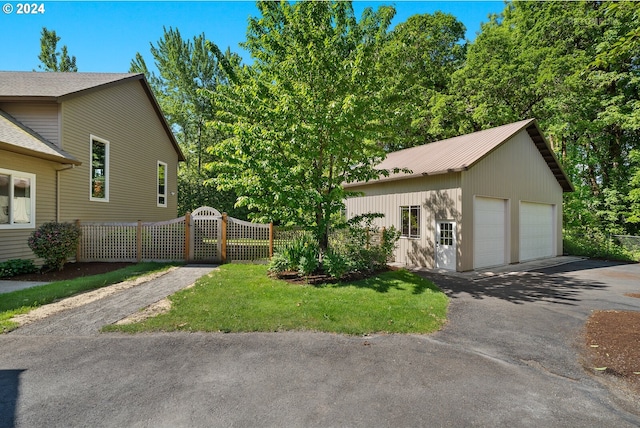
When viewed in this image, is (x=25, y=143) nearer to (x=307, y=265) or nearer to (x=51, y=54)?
(x=307, y=265)

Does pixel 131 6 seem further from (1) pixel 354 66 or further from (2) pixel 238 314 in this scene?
(2) pixel 238 314

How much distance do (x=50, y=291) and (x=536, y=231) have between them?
16.6 metres

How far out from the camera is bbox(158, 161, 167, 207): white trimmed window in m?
15.8

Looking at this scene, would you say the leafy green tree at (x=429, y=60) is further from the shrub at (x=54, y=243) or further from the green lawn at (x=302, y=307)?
the shrub at (x=54, y=243)

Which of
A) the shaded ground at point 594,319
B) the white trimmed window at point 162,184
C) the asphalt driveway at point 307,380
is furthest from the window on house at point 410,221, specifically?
the white trimmed window at point 162,184

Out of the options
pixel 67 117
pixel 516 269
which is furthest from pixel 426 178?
pixel 67 117

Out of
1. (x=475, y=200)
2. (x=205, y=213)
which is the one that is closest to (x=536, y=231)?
(x=475, y=200)

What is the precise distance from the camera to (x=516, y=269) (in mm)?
11164

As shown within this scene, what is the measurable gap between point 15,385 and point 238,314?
2.77m

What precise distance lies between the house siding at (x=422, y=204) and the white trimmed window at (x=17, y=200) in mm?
11424

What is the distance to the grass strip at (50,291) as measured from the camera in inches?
211

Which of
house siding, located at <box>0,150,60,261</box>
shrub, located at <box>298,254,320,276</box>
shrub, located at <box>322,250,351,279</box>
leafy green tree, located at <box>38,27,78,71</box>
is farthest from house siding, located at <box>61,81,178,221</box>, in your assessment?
leafy green tree, located at <box>38,27,78,71</box>

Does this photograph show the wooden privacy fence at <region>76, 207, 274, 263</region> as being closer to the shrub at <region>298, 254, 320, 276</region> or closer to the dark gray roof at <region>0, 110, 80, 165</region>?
the shrub at <region>298, 254, 320, 276</region>

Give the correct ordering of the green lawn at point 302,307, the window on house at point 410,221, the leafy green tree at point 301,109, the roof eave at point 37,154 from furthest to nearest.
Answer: the window on house at point 410,221 → the roof eave at point 37,154 → the leafy green tree at point 301,109 → the green lawn at point 302,307
